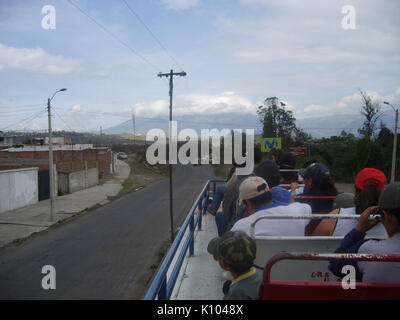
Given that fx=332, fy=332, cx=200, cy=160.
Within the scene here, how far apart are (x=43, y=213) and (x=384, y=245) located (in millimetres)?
23236

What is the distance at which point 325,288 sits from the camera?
6.28ft

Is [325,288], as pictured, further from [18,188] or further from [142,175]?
[142,175]

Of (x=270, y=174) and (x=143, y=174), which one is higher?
(x=270, y=174)

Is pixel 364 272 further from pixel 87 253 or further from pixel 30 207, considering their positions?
pixel 30 207

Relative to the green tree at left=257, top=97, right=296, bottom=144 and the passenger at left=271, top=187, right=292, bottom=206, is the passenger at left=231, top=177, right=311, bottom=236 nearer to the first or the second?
the passenger at left=271, top=187, right=292, bottom=206

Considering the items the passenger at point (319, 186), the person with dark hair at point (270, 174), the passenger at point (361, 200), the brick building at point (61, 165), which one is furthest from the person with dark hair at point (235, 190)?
the brick building at point (61, 165)

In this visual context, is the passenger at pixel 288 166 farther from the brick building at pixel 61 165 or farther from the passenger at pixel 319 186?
the brick building at pixel 61 165

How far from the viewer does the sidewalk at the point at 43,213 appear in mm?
17266

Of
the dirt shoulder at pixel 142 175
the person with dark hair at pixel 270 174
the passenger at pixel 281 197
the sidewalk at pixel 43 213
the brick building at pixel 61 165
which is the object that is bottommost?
the sidewalk at pixel 43 213

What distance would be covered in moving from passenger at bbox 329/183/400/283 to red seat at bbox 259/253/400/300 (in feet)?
0.31

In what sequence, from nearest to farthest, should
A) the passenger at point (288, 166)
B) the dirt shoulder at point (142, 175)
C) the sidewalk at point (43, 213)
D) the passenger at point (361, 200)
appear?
the passenger at point (361, 200), the passenger at point (288, 166), the sidewalk at point (43, 213), the dirt shoulder at point (142, 175)

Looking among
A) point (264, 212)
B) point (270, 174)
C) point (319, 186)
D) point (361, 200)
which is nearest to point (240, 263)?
point (264, 212)

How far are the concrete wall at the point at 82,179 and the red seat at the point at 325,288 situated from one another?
32541 mm

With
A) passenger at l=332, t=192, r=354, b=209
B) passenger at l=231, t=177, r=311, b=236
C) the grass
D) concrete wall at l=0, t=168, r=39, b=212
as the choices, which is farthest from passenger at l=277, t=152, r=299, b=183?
the grass
